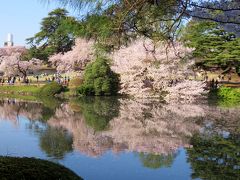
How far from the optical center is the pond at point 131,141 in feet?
29.7

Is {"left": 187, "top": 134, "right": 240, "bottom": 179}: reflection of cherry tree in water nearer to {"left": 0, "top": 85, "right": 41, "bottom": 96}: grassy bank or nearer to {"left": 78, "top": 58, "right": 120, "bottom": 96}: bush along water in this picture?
{"left": 78, "top": 58, "right": 120, "bottom": 96}: bush along water

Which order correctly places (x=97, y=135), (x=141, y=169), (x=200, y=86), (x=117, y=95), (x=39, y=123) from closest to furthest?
(x=141, y=169) → (x=97, y=135) → (x=39, y=123) → (x=200, y=86) → (x=117, y=95)

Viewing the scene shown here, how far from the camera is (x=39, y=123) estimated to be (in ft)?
53.4

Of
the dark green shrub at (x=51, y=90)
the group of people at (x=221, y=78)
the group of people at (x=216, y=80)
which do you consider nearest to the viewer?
the dark green shrub at (x=51, y=90)

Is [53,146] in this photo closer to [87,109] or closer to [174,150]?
[174,150]

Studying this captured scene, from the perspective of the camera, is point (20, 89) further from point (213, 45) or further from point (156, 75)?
point (213, 45)

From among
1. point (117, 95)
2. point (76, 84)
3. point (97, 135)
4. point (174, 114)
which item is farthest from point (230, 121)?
point (76, 84)

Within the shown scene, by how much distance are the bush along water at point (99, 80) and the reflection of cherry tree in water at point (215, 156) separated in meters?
16.9

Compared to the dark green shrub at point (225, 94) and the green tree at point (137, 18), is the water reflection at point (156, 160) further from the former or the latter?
the dark green shrub at point (225, 94)

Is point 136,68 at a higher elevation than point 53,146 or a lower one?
higher

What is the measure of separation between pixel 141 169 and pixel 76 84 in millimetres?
23876

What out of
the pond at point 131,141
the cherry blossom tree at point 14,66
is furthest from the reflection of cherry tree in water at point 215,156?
the cherry blossom tree at point 14,66

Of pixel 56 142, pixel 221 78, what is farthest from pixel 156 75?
pixel 56 142

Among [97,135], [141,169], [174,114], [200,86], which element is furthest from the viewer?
[200,86]
